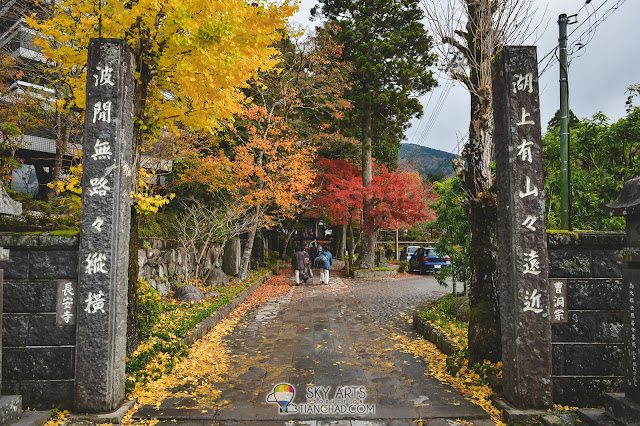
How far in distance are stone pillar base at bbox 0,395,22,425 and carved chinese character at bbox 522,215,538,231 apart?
19.8ft

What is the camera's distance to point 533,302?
447 centimetres

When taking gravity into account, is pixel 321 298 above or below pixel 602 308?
below

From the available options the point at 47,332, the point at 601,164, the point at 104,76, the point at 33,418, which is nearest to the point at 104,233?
the point at 47,332

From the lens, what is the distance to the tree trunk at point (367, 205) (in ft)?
64.0

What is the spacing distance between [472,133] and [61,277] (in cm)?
630

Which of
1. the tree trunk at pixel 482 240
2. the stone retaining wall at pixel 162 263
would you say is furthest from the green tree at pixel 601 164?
the stone retaining wall at pixel 162 263

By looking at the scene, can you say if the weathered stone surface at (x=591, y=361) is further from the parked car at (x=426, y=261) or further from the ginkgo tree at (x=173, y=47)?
the parked car at (x=426, y=261)

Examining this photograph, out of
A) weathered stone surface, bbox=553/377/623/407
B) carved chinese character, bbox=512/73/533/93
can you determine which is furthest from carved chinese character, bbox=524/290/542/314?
carved chinese character, bbox=512/73/533/93

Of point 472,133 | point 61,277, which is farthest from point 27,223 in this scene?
point 472,133

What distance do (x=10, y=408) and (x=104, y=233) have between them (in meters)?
2.02

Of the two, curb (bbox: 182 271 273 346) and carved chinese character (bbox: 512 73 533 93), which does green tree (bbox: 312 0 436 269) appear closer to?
curb (bbox: 182 271 273 346)

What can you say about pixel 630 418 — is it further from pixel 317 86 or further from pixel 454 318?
pixel 317 86

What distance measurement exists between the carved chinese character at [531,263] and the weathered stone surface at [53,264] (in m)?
5.37

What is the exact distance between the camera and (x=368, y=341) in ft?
25.3
